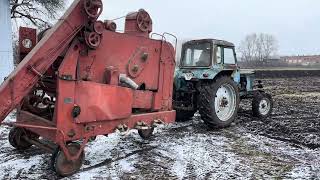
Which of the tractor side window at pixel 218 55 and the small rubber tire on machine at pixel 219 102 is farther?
the tractor side window at pixel 218 55

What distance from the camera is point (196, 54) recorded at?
32.9 ft

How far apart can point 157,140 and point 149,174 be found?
2205mm

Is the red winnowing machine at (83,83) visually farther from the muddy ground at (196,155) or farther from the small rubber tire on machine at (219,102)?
the small rubber tire on machine at (219,102)

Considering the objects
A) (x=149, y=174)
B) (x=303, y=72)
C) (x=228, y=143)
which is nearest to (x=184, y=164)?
(x=149, y=174)

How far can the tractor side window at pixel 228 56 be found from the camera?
32.6 ft

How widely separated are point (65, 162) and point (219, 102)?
4.63 metres

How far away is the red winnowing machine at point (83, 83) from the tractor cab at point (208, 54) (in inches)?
97.9

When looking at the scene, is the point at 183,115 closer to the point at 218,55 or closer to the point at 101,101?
the point at 218,55

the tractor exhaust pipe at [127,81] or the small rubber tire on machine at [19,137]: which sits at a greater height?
the tractor exhaust pipe at [127,81]

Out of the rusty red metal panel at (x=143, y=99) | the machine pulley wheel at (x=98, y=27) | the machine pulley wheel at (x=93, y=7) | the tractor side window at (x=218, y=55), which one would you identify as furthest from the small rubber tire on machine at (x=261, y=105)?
the machine pulley wheel at (x=93, y=7)

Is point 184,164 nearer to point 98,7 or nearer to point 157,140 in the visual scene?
point 157,140

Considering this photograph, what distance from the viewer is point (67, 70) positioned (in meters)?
5.70

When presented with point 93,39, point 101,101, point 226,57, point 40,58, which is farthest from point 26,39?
point 226,57

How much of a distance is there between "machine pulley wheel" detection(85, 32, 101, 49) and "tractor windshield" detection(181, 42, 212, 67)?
13.6 ft
